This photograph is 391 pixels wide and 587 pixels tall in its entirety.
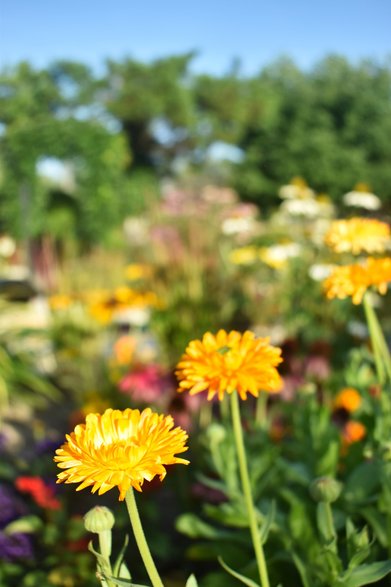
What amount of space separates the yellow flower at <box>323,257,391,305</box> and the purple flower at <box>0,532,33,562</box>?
4.28 feet

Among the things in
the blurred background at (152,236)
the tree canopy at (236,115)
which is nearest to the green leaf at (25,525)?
the blurred background at (152,236)

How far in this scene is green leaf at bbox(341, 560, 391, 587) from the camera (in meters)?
1.06

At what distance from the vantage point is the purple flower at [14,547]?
198 cm

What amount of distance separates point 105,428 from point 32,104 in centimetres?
1712

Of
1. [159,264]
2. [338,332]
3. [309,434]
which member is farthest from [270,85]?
[309,434]

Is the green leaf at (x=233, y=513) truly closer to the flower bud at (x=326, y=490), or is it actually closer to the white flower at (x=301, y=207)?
the flower bud at (x=326, y=490)

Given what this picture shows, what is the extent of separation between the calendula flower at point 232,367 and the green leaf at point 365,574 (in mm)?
365

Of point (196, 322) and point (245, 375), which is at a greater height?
point (196, 322)

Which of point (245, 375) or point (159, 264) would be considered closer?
point (245, 375)

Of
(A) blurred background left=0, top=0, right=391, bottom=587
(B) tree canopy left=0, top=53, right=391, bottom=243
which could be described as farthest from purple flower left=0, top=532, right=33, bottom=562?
→ (B) tree canopy left=0, top=53, right=391, bottom=243

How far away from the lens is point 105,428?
33.5 inches

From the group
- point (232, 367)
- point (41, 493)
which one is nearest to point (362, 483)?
point (232, 367)

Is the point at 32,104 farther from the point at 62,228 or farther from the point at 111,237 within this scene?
the point at 111,237

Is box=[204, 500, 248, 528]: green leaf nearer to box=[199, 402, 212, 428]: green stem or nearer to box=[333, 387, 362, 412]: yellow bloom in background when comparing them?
box=[333, 387, 362, 412]: yellow bloom in background
